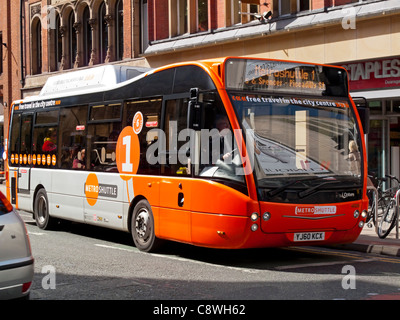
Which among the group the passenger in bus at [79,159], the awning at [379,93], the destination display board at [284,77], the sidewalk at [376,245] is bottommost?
the sidewalk at [376,245]

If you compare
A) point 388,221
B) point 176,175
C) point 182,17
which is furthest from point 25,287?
point 182,17

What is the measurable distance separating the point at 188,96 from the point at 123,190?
8.07 feet

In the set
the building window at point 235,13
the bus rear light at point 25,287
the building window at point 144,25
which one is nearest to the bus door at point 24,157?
the building window at point 235,13

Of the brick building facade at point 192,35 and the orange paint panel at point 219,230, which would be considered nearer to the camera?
the orange paint panel at point 219,230

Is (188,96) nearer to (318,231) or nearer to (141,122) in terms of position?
(141,122)

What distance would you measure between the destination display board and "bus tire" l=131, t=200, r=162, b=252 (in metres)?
2.68

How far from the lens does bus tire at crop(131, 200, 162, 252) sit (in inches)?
438

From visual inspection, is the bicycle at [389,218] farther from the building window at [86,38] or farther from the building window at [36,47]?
the building window at [36,47]

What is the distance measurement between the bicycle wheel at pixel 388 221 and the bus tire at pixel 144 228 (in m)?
4.33

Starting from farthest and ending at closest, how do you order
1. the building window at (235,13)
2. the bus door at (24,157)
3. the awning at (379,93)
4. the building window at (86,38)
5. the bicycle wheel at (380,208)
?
the building window at (86,38), the building window at (235,13), the awning at (379,93), the bus door at (24,157), the bicycle wheel at (380,208)

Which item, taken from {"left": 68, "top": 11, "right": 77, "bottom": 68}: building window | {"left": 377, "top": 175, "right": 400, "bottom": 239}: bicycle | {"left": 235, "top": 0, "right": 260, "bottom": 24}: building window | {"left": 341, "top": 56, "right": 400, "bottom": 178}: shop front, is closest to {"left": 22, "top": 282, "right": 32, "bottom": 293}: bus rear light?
{"left": 377, "top": 175, "right": 400, "bottom": 239}: bicycle

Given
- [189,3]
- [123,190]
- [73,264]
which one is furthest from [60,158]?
[189,3]

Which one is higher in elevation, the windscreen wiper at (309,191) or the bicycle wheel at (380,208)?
the windscreen wiper at (309,191)

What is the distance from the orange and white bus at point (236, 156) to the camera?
9.52 metres
